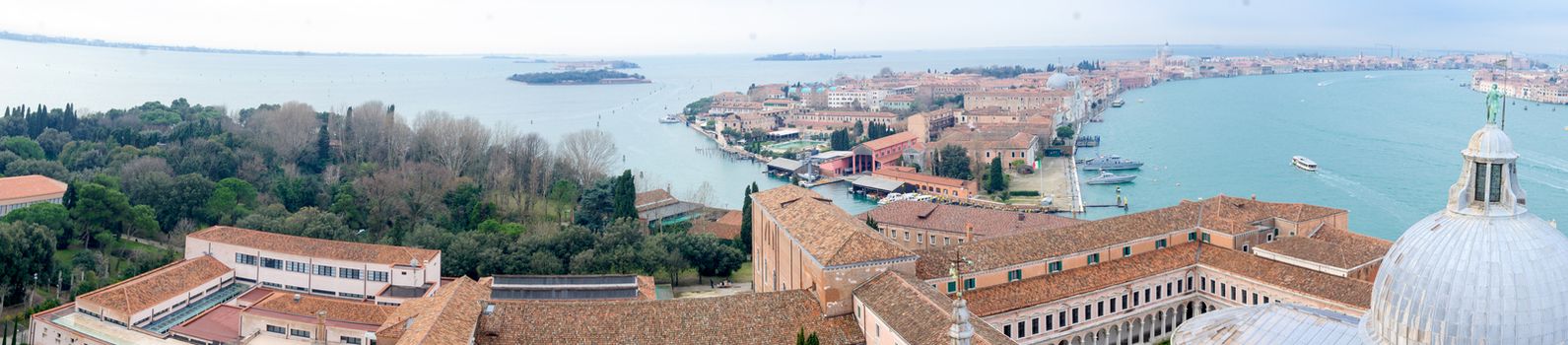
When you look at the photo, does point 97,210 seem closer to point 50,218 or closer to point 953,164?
point 50,218

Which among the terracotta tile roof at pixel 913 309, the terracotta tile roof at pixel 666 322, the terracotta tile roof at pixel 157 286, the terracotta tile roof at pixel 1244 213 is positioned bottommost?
the terracotta tile roof at pixel 157 286

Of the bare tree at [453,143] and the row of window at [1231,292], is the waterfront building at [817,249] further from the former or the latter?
the bare tree at [453,143]

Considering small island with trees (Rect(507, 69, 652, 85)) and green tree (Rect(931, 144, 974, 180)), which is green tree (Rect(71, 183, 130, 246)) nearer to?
green tree (Rect(931, 144, 974, 180))

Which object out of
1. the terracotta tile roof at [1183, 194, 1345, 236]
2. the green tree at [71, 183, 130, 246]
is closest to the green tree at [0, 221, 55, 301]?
the green tree at [71, 183, 130, 246]

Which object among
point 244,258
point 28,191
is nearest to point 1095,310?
point 244,258

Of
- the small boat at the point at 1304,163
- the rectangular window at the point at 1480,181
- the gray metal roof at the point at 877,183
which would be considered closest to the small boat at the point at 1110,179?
the small boat at the point at 1304,163
